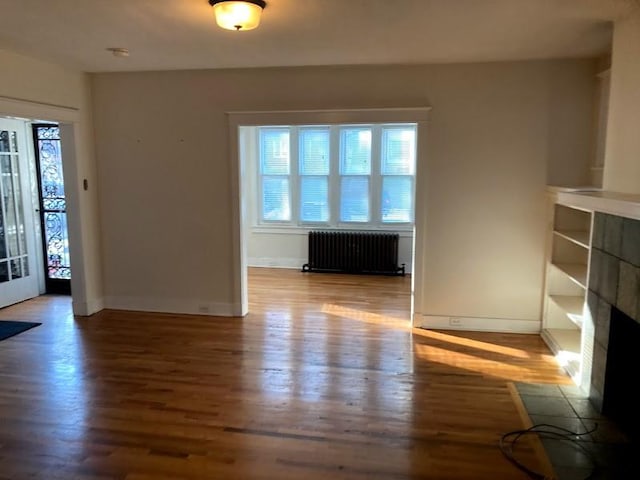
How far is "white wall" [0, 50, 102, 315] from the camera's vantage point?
4.18 metres

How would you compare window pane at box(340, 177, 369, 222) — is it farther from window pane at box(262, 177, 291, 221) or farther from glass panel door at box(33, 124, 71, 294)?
glass panel door at box(33, 124, 71, 294)

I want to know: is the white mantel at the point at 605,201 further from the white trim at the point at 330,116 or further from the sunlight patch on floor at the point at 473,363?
the white trim at the point at 330,116

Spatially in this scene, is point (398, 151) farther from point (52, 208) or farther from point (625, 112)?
point (52, 208)

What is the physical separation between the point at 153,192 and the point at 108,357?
71.7 inches

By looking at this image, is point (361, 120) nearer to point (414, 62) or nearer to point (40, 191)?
point (414, 62)

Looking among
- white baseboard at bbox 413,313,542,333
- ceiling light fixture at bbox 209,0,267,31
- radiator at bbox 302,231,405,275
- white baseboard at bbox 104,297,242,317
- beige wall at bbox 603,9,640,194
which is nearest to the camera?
ceiling light fixture at bbox 209,0,267,31

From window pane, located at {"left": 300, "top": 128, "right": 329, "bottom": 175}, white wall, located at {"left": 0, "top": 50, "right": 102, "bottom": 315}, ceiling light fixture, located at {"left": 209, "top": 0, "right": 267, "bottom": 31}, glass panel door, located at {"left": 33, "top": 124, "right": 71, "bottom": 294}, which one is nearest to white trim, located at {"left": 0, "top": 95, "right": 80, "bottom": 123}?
white wall, located at {"left": 0, "top": 50, "right": 102, "bottom": 315}

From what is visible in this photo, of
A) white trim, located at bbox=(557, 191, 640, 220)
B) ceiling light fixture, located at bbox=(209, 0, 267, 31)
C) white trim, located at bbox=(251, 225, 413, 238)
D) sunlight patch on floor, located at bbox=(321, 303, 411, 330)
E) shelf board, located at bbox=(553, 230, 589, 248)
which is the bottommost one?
sunlight patch on floor, located at bbox=(321, 303, 411, 330)

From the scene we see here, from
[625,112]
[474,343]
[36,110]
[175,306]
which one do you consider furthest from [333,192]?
[625,112]

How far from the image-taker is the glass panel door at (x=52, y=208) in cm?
577

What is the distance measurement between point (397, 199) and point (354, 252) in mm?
1029

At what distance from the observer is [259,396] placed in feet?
10.9

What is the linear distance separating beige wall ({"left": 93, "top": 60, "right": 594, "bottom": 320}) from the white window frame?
2.48 metres

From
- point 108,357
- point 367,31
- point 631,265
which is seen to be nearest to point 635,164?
point 631,265
